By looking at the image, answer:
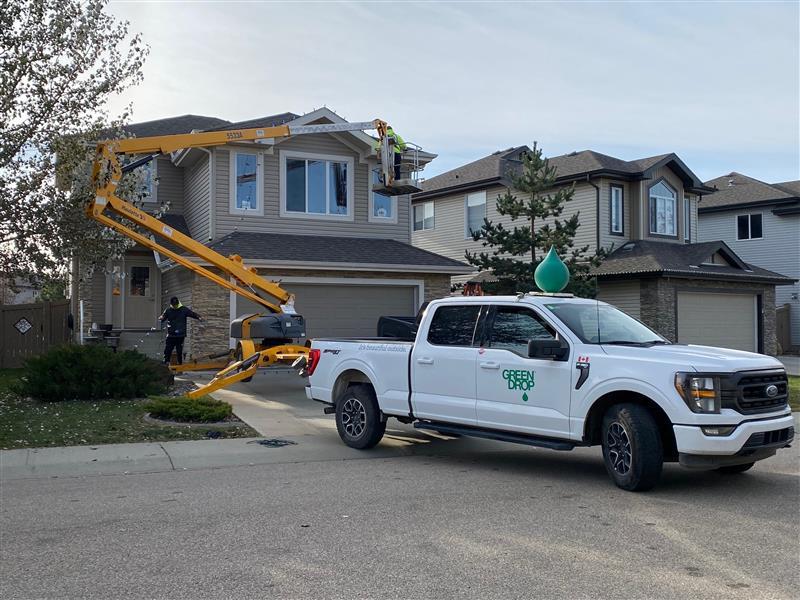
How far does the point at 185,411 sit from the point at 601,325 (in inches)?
241

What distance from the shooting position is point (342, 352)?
10297mm

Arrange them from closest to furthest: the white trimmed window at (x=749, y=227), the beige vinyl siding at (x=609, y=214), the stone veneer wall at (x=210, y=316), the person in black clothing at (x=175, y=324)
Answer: the person in black clothing at (x=175, y=324), the stone veneer wall at (x=210, y=316), the beige vinyl siding at (x=609, y=214), the white trimmed window at (x=749, y=227)

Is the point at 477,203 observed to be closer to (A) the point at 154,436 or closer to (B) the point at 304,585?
(A) the point at 154,436

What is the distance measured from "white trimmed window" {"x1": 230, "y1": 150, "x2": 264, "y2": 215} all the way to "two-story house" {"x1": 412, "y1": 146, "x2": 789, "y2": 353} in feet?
24.6

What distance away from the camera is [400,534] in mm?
6117

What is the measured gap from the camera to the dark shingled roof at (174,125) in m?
23.1

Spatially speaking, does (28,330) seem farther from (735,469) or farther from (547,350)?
(735,469)

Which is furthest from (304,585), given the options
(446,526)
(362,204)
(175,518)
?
(362,204)

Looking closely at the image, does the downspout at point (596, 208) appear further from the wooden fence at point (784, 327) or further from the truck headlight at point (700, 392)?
the truck headlight at point (700, 392)

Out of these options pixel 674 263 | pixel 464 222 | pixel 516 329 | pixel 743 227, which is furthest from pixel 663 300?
pixel 516 329

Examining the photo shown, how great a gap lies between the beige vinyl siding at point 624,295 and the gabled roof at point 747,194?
10.2 m

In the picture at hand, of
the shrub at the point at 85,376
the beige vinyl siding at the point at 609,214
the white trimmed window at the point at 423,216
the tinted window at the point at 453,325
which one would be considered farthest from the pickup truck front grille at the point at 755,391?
the white trimmed window at the point at 423,216

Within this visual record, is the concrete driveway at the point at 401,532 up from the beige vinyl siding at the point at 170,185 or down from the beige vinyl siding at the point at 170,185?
down

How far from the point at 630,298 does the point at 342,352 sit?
1612 centimetres
